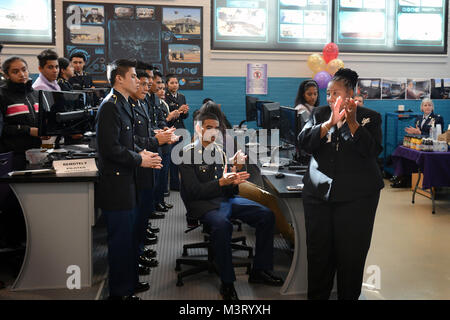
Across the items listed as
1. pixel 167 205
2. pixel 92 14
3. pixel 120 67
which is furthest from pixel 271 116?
pixel 92 14

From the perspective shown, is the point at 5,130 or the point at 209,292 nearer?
the point at 209,292

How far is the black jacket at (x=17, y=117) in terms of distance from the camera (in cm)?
379

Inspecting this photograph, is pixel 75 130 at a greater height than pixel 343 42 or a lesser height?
lesser

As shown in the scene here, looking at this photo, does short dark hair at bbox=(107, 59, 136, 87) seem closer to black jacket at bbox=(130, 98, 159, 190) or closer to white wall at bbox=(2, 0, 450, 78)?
black jacket at bbox=(130, 98, 159, 190)

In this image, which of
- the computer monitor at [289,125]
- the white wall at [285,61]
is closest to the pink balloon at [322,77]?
the white wall at [285,61]

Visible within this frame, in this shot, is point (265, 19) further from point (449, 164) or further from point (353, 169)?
point (353, 169)

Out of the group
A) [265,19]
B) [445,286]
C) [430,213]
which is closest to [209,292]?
[445,286]

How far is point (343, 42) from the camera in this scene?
26.9ft

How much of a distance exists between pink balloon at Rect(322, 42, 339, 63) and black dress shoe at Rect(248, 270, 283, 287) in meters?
5.32

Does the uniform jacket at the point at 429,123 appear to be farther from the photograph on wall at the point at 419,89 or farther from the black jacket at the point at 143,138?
the black jacket at the point at 143,138

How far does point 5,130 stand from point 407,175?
5.73m

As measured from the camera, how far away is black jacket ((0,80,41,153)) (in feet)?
12.4

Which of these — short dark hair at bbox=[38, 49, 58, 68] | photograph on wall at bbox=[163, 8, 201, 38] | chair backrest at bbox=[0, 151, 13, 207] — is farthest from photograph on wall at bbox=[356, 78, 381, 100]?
chair backrest at bbox=[0, 151, 13, 207]

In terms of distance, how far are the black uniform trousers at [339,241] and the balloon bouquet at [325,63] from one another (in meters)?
5.40
